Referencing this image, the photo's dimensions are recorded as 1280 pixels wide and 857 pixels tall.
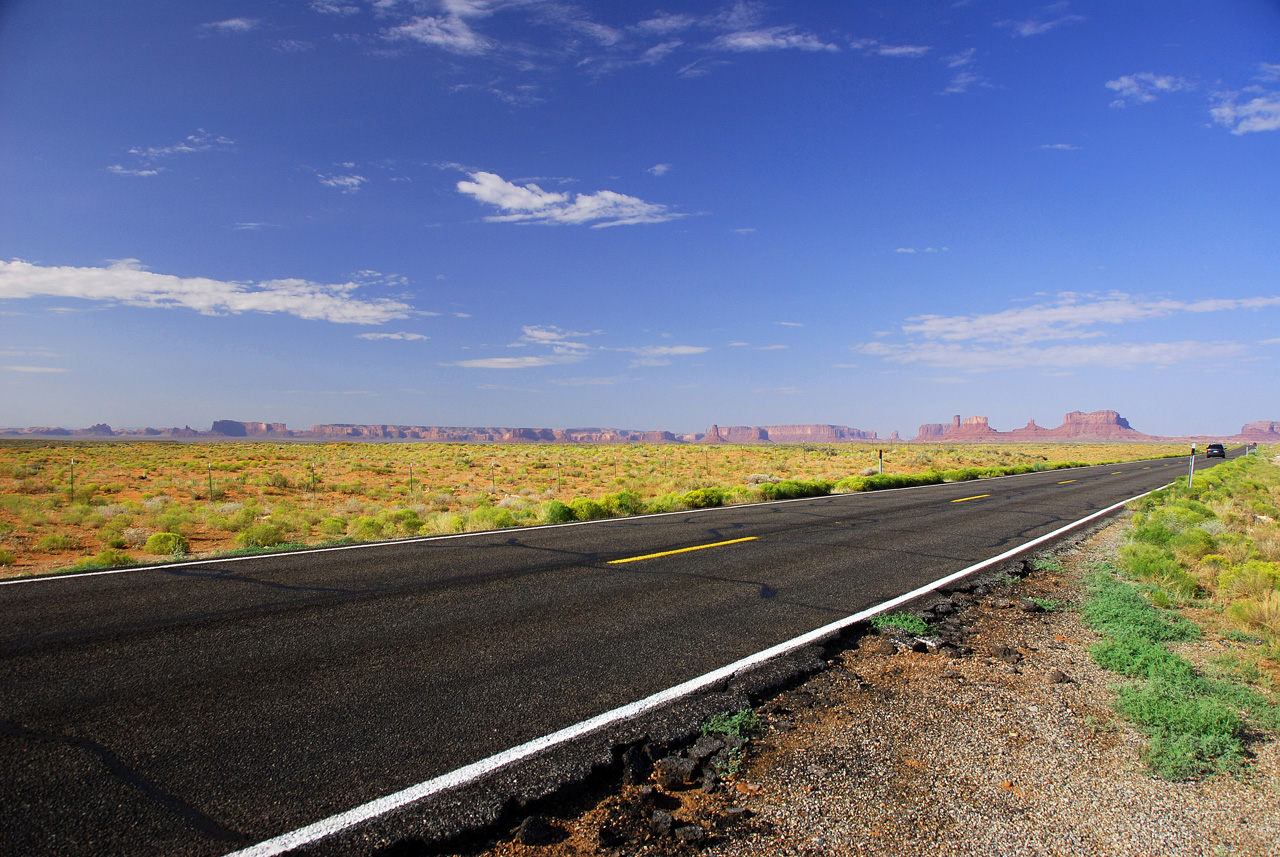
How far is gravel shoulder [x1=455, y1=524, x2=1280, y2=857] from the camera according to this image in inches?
111

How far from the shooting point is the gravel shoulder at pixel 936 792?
9.27 ft

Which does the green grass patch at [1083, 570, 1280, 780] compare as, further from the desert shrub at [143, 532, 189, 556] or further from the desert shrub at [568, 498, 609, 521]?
the desert shrub at [143, 532, 189, 556]

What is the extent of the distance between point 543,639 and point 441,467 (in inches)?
1388

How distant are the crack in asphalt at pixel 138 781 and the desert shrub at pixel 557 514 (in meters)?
9.33

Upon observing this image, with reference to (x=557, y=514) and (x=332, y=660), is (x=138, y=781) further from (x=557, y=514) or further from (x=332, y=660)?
(x=557, y=514)

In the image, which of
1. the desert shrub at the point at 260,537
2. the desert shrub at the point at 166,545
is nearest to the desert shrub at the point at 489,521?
the desert shrub at the point at 260,537

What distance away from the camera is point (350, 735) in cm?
362

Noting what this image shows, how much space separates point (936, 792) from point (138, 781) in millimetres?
4191

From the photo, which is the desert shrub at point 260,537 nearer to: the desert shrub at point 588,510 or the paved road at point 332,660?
the paved road at point 332,660

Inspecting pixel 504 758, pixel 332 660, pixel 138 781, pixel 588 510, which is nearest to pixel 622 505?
pixel 588 510

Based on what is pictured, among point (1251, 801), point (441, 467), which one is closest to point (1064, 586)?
point (1251, 801)

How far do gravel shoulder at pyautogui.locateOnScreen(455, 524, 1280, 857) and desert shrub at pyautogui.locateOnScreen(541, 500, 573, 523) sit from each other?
869 centimetres

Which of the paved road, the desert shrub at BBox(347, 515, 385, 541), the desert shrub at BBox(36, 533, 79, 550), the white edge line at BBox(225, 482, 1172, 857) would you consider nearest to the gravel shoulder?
the white edge line at BBox(225, 482, 1172, 857)

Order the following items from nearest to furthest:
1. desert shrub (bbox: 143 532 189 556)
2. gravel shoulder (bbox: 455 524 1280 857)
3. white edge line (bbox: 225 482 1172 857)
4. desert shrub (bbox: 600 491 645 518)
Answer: white edge line (bbox: 225 482 1172 857) < gravel shoulder (bbox: 455 524 1280 857) < desert shrub (bbox: 143 532 189 556) < desert shrub (bbox: 600 491 645 518)
